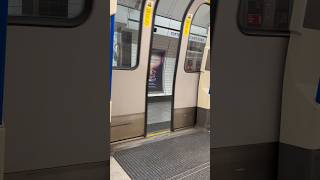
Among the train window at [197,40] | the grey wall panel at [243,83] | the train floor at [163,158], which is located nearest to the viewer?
the grey wall panel at [243,83]

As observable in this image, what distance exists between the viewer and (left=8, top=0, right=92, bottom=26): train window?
140 centimetres

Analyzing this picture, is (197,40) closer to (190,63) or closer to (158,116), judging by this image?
(190,63)

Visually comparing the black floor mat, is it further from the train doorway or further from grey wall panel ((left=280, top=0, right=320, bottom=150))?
grey wall panel ((left=280, top=0, right=320, bottom=150))

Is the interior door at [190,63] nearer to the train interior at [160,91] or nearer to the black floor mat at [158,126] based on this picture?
the train interior at [160,91]

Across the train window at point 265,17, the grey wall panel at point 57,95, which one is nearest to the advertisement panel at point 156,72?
the train window at point 265,17

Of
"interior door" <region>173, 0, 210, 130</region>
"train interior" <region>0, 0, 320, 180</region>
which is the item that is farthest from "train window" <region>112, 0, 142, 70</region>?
"train interior" <region>0, 0, 320, 180</region>

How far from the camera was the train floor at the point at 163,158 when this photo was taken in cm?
317

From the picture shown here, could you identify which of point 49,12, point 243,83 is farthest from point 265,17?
point 49,12

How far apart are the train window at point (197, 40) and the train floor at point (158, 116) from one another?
2.91ft

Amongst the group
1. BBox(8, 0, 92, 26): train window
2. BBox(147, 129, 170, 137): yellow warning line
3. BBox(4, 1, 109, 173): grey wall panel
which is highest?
BBox(8, 0, 92, 26): train window

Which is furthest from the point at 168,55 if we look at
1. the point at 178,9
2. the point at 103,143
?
the point at 103,143

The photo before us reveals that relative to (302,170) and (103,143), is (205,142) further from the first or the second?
(103,143)

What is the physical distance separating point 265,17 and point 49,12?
1536 millimetres

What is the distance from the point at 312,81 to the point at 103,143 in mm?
1576
